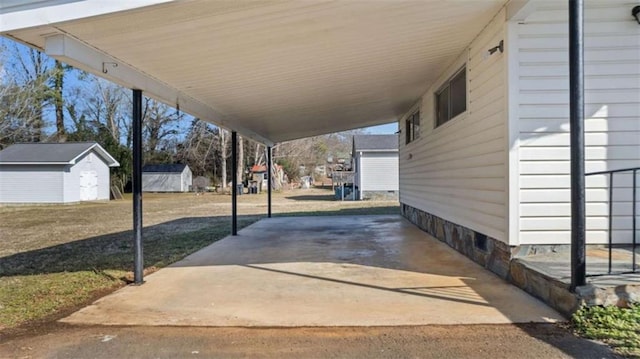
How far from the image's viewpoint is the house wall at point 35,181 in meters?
22.2

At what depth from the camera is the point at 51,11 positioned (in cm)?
322

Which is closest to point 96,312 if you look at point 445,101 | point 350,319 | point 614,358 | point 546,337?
point 350,319

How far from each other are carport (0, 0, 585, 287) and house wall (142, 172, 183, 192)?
30.3 metres

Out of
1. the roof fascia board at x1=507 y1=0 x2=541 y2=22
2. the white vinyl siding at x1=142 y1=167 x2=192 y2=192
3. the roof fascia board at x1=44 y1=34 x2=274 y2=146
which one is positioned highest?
the roof fascia board at x1=507 y1=0 x2=541 y2=22

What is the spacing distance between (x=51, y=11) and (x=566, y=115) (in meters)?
4.74

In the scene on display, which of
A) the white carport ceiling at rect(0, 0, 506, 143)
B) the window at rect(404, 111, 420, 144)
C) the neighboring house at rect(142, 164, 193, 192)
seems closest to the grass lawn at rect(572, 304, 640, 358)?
the white carport ceiling at rect(0, 0, 506, 143)

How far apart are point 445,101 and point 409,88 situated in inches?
37.3

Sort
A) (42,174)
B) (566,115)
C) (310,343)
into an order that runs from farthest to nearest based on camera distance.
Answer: (42,174), (566,115), (310,343)

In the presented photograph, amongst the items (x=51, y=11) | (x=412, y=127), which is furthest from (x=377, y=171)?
(x=51, y=11)

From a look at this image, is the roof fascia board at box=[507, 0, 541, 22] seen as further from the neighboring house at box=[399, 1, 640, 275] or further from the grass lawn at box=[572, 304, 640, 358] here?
the grass lawn at box=[572, 304, 640, 358]

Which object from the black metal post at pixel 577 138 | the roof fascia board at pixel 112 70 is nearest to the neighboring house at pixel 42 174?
the roof fascia board at pixel 112 70

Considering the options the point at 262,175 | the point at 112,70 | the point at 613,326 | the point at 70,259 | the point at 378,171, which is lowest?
the point at 70,259

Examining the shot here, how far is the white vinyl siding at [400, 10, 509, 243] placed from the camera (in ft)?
15.5

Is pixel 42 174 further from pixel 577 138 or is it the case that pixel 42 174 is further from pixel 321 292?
pixel 577 138
